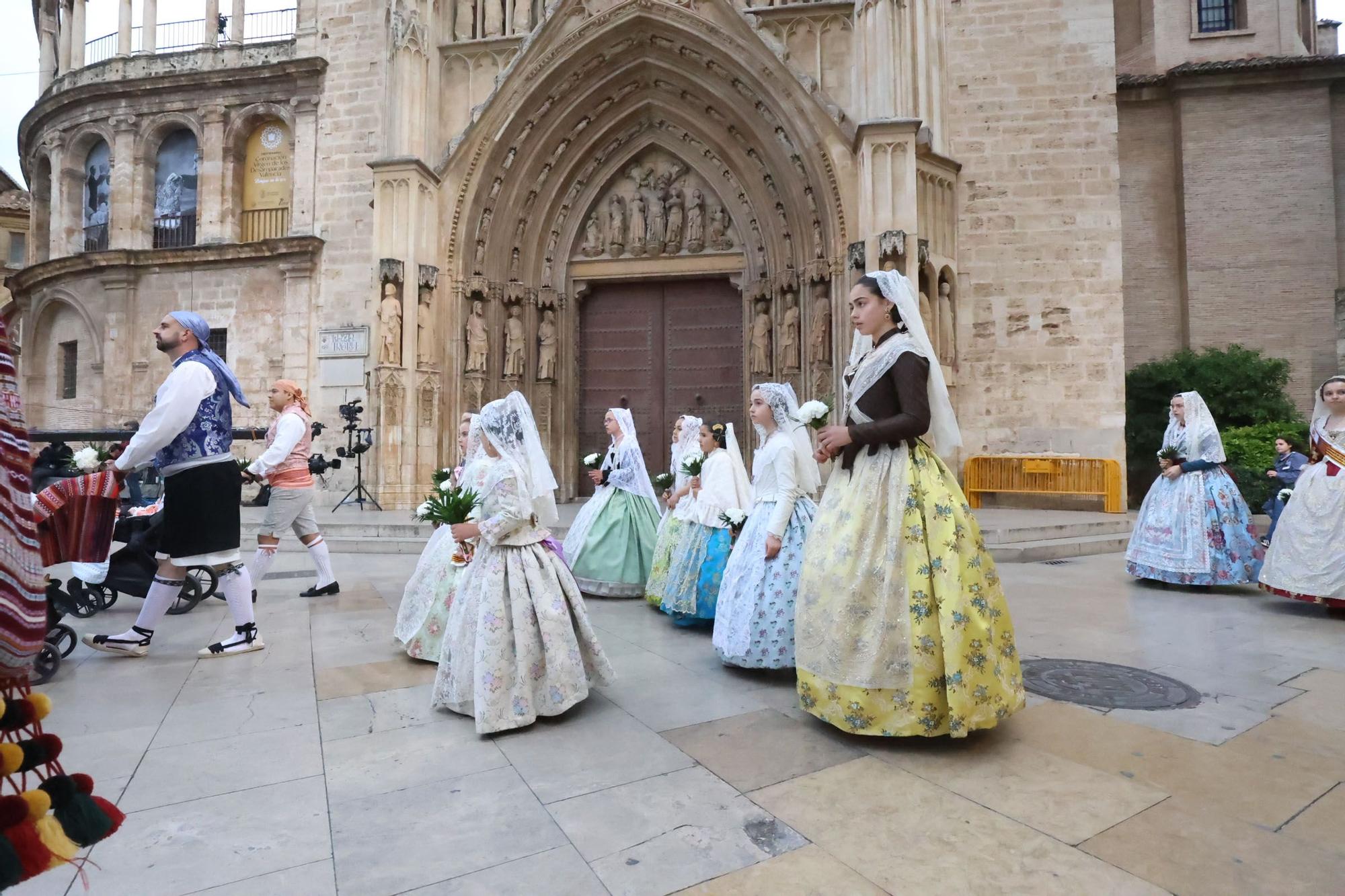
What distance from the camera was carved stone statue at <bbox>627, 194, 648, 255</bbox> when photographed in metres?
14.4

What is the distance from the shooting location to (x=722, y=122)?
1331 centimetres

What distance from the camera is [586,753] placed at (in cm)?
305

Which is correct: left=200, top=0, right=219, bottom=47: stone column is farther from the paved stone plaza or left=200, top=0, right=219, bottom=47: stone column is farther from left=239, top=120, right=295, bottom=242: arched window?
the paved stone plaza

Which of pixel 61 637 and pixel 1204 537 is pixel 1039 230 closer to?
pixel 1204 537

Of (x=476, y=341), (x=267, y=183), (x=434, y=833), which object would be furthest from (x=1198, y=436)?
(x=267, y=183)

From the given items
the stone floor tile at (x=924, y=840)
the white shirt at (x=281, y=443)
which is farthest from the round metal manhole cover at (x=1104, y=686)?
the white shirt at (x=281, y=443)

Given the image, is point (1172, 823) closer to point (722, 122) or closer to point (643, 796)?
point (643, 796)

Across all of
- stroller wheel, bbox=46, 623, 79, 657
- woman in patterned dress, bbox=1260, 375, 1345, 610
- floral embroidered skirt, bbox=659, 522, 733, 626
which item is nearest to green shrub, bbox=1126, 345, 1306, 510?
woman in patterned dress, bbox=1260, 375, 1345, 610

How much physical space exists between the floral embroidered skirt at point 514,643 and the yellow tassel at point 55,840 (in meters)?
2.13

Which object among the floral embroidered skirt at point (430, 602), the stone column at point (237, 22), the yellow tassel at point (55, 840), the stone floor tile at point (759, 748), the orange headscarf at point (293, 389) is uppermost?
the stone column at point (237, 22)

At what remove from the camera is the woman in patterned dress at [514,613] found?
3355 millimetres

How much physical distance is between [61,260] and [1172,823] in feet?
73.2

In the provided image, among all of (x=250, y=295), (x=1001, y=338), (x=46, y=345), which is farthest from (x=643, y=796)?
(x=46, y=345)

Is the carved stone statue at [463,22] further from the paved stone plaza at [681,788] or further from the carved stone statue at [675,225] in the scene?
the paved stone plaza at [681,788]
